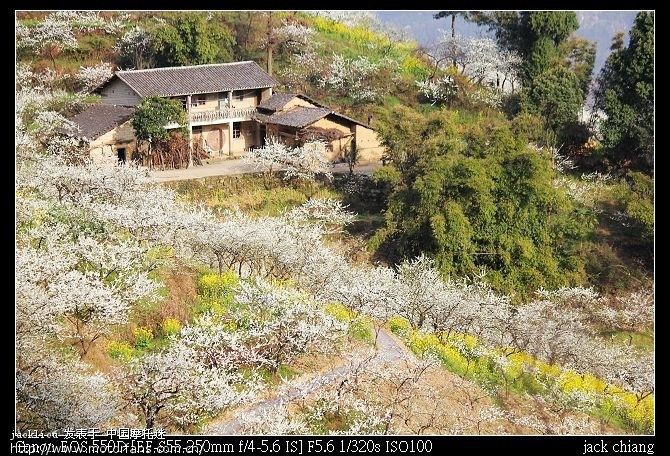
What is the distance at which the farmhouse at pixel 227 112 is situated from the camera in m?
31.8

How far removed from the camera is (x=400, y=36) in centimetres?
4850

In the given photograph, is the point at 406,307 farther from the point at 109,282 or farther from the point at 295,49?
the point at 295,49

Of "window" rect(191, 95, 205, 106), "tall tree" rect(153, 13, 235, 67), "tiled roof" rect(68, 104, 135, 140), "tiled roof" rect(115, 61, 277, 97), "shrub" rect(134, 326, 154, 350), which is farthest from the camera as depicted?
"tall tree" rect(153, 13, 235, 67)

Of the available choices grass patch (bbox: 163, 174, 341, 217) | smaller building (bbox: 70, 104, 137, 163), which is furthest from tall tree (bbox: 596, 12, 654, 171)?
smaller building (bbox: 70, 104, 137, 163)

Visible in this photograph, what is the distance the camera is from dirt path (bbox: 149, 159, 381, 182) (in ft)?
98.2

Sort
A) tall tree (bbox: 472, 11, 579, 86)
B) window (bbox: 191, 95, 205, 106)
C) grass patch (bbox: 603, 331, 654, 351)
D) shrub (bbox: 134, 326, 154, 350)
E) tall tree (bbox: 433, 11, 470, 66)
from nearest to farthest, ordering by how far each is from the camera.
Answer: shrub (bbox: 134, 326, 154, 350)
grass patch (bbox: 603, 331, 654, 351)
window (bbox: 191, 95, 205, 106)
tall tree (bbox: 472, 11, 579, 86)
tall tree (bbox: 433, 11, 470, 66)

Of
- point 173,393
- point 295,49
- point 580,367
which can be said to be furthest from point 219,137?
point 173,393

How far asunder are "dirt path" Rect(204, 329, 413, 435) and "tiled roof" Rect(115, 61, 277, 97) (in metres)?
18.6

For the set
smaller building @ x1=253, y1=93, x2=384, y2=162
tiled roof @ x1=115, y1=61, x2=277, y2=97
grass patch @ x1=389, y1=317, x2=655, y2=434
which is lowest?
grass patch @ x1=389, y1=317, x2=655, y2=434

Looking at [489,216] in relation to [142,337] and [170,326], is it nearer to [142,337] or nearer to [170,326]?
[170,326]

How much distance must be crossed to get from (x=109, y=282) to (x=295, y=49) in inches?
1142

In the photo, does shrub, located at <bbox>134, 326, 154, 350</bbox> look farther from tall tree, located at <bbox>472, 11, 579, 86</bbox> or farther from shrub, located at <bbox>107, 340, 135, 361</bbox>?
tall tree, located at <bbox>472, 11, 579, 86</bbox>

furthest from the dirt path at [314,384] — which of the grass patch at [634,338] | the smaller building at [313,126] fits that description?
the smaller building at [313,126]

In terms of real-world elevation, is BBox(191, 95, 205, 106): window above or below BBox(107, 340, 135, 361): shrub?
above
